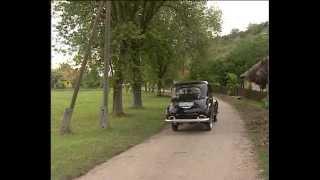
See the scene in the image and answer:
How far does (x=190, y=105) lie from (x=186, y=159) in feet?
21.2

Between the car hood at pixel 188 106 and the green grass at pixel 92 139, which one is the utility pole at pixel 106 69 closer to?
the green grass at pixel 92 139

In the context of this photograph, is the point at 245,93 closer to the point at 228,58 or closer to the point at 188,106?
the point at 228,58

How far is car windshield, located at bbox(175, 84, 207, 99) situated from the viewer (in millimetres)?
17234

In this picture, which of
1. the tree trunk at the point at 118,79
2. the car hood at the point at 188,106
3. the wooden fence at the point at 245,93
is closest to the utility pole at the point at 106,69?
the tree trunk at the point at 118,79

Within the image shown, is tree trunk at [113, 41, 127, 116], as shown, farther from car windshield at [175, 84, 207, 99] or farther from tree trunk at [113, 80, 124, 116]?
car windshield at [175, 84, 207, 99]

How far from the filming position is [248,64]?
29.2m

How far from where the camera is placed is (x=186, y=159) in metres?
10.3

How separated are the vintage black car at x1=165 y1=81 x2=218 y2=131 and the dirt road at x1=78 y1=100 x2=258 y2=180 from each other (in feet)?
2.52

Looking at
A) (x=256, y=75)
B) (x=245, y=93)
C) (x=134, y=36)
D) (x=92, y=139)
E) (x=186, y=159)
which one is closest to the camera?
(x=186, y=159)

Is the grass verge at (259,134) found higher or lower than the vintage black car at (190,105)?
lower


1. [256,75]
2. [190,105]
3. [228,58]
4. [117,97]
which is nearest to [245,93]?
[228,58]

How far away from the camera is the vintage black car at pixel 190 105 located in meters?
16.5
